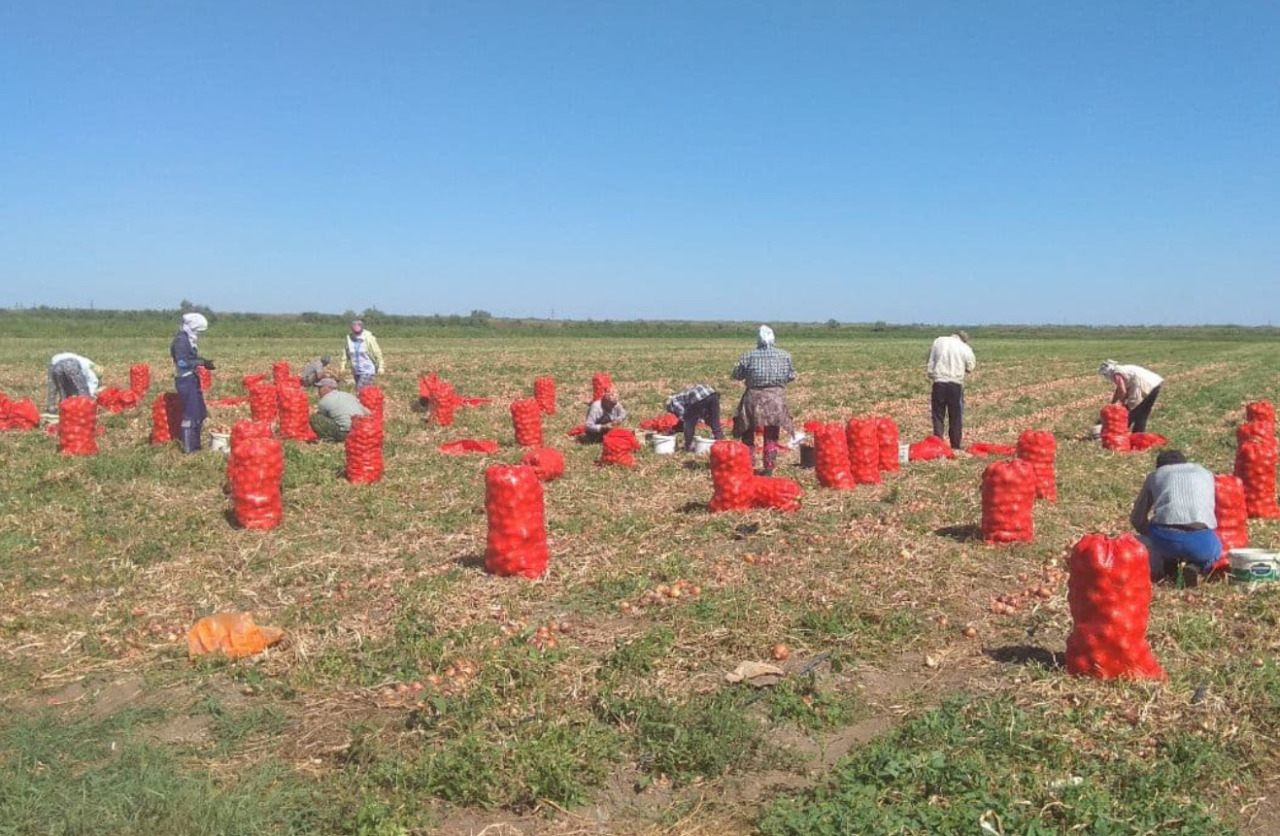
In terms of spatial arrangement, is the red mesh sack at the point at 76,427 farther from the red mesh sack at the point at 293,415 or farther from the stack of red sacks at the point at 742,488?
the stack of red sacks at the point at 742,488

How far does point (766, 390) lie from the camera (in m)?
10.5

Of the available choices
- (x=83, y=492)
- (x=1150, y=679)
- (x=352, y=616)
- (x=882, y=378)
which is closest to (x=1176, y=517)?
(x=1150, y=679)

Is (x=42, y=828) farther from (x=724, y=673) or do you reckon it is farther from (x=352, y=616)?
(x=724, y=673)

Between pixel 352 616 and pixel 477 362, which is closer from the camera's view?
pixel 352 616

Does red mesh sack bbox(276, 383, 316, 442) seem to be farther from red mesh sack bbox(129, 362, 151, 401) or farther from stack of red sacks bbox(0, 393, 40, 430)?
red mesh sack bbox(129, 362, 151, 401)

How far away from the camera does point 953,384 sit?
12.5m

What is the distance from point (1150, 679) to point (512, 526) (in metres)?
4.13

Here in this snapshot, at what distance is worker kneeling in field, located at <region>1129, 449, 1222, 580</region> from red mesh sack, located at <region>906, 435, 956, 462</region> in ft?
16.5

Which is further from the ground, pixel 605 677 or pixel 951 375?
pixel 951 375

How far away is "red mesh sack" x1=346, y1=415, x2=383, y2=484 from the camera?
409 inches

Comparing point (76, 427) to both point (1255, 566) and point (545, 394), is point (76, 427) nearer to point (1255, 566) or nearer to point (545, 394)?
point (545, 394)

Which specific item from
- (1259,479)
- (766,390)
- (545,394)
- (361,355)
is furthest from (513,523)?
(361,355)

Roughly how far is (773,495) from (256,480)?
4.59 m

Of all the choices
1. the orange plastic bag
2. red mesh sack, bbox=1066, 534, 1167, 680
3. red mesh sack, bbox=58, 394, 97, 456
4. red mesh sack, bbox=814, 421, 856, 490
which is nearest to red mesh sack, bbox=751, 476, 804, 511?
red mesh sack, bbox=814, 421, 856, 490
